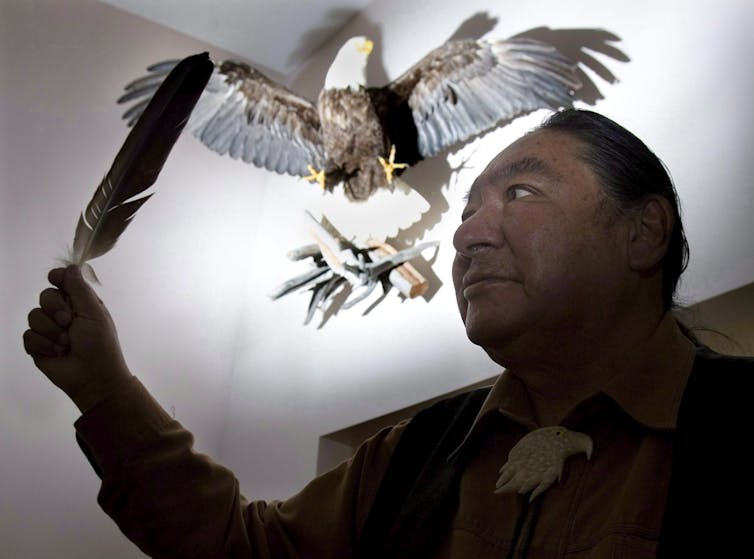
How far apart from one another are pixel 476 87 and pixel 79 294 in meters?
1.61

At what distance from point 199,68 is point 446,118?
139cm

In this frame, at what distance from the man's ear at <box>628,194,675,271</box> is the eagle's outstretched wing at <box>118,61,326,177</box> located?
183cm

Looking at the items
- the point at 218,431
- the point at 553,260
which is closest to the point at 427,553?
the point at 553,260

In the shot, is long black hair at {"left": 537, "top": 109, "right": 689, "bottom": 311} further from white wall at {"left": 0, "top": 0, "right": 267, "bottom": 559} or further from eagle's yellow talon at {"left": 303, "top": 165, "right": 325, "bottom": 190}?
white wall at {"left": 0, "top": 0, "right": 267, "bottom": 559}

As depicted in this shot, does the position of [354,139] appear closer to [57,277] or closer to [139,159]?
[139,159]

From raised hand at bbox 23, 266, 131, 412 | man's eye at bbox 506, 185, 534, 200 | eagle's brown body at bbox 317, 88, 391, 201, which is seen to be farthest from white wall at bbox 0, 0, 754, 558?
raised hand at bbox 23, 266, 131, 412

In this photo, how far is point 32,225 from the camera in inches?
110

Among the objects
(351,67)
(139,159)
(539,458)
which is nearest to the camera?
(539,458)

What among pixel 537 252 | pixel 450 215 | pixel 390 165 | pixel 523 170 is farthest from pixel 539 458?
pixel 390 165

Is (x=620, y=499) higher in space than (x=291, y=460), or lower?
higher

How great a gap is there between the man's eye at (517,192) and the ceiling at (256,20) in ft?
7.47

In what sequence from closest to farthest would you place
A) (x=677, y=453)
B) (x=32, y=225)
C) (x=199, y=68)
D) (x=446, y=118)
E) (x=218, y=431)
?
(x=677, y=453) → (x=199, y=68) → (x=446, y=118) → (x=32, y=225) → (x=218, y=431)

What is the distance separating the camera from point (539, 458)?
2.99 ft

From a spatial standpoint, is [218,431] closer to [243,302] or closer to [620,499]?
[243,302]
